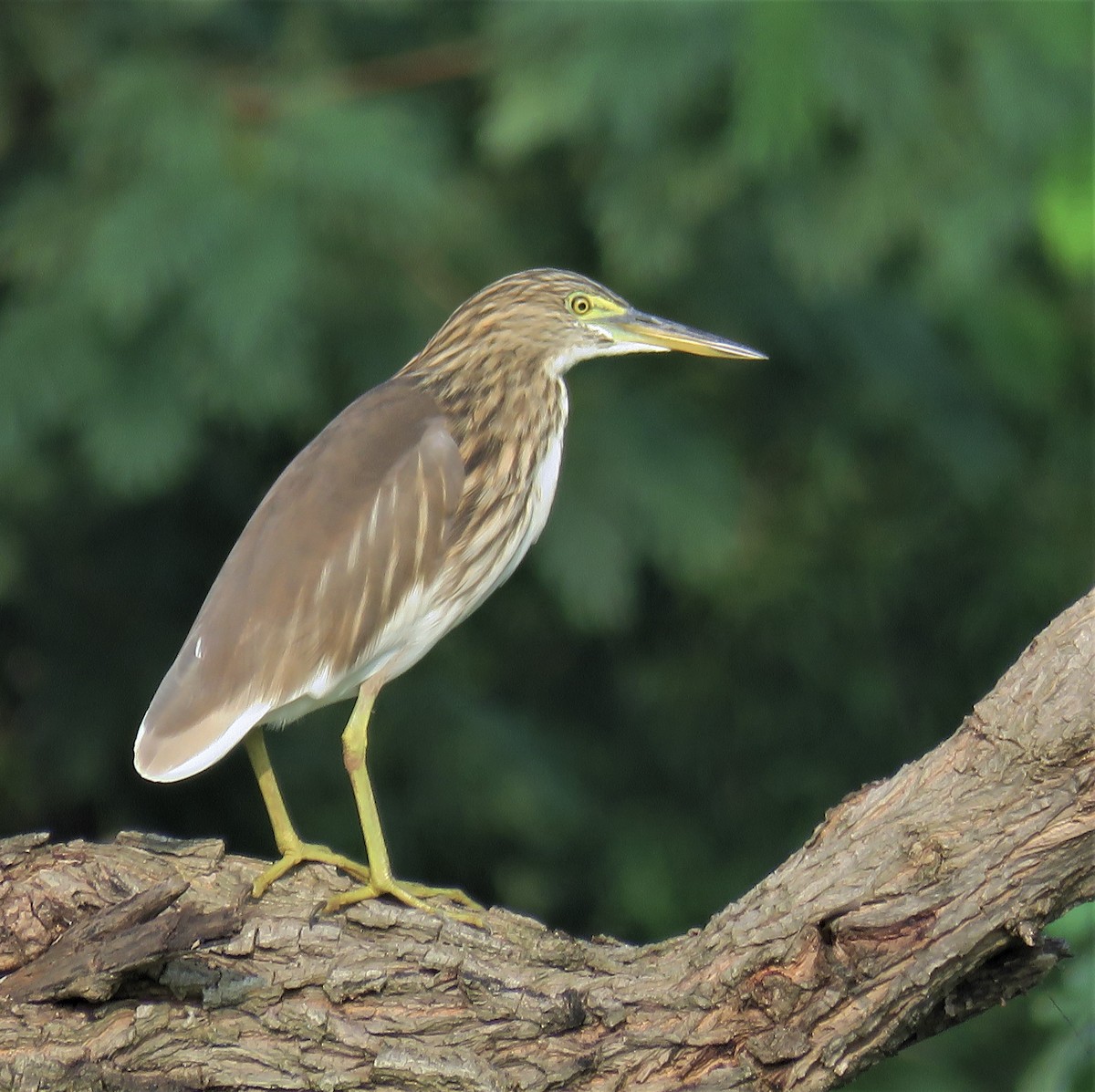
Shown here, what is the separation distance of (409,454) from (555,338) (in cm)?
56

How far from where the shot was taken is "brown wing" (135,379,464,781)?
3.51 meters

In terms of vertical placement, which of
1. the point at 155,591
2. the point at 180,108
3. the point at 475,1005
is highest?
the point at 180,108

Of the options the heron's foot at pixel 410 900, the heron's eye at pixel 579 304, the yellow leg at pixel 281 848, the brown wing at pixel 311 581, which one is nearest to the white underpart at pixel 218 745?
the brown wing at pixel 311 581

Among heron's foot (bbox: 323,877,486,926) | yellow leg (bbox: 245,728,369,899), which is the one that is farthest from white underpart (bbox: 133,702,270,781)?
heron's foot (bbox: 323,877,486,926)

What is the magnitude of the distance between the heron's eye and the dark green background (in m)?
1.26

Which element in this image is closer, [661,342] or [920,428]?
[661,342]

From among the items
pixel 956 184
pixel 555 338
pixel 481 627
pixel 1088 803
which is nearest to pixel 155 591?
pixel 481 627

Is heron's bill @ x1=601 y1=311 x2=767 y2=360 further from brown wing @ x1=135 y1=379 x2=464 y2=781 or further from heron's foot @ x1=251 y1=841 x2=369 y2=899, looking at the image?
heron's foot @ x1=251 y1=841 x2=369 y2=899

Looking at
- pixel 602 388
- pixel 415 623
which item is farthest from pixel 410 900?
pixel 602 388

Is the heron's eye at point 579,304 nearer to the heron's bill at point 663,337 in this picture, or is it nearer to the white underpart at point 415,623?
the heron's bill at point 663,337

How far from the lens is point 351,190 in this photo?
5289mm

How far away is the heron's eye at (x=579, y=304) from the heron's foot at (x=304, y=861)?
134 cm

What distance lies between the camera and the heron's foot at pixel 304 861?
3328mm

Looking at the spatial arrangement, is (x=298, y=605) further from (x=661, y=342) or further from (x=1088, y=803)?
(x=1088, y=803)
